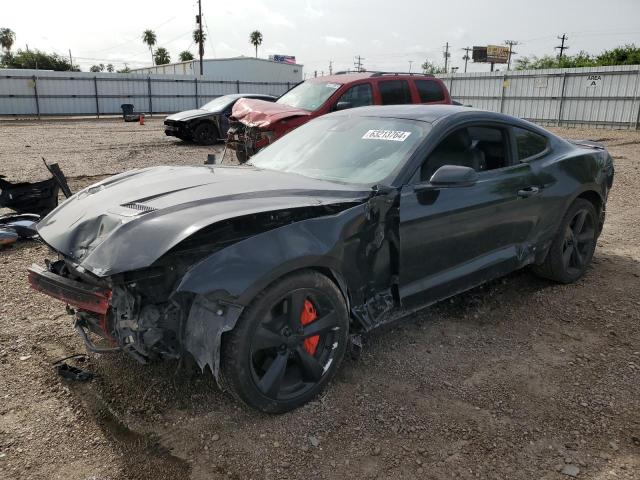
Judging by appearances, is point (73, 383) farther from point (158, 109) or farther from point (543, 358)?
point (158, 109)

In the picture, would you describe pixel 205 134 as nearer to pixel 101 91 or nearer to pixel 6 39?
pixel 101 91

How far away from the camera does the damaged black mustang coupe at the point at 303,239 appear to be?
2.64m

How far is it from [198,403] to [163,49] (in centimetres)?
9702

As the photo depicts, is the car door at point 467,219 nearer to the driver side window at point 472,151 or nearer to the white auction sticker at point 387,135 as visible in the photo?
the driver side window at point 472,151

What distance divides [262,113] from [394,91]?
2675 mm

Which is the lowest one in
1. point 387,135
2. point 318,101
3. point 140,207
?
point 140,207

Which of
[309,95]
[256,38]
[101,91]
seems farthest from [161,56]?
[309,95]

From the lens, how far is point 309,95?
31.3ft

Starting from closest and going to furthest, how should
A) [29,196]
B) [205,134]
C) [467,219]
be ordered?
[467,219] → [29,196] → [205,134]

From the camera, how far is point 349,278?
10.2ft

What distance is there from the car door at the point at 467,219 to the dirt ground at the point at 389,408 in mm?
461

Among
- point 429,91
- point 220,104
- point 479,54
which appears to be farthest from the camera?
point 479,54

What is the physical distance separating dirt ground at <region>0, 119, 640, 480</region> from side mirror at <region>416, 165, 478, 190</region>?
1.15m

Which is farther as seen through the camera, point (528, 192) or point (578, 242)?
point (578, 242)
